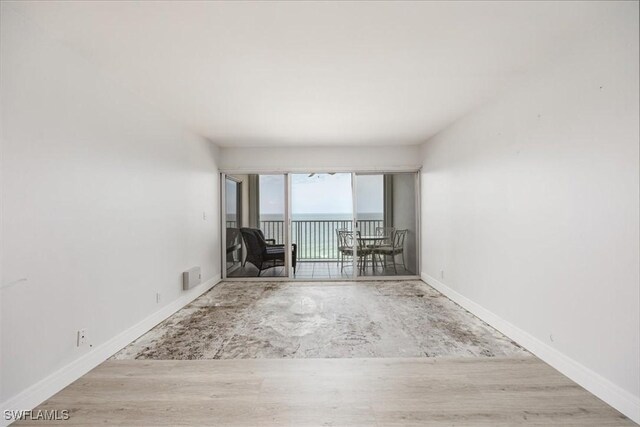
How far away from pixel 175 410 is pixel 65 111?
2.05m

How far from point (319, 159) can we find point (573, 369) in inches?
161

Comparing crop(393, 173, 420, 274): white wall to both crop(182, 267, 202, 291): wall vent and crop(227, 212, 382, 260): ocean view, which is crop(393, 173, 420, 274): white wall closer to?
crop(227, 212, 382, 260): ocean view

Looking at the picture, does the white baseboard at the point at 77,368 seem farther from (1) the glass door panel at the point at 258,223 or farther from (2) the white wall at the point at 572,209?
(2) the white wall at the point at 572,209

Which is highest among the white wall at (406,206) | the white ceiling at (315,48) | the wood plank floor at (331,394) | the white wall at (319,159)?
the white ceiling at (315,48)

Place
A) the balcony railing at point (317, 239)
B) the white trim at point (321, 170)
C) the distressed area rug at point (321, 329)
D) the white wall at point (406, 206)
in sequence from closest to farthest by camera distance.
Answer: the distressed area rug at point (321, 329) < the white trim at point (321, 170) < the white wall at point (406, 206) < the balcony railing at point (317, 239)

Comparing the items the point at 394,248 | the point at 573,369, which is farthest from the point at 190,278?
the point at 573,369

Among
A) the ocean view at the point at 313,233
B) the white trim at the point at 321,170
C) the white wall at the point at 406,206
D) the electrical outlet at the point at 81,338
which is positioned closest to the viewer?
the electrical outlet at the point at 81,338

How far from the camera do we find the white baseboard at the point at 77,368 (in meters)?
1.74

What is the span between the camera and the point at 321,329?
304 centimetres

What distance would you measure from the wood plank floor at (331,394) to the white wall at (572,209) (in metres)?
0.33

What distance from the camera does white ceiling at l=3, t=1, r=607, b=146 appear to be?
5.71 ft
